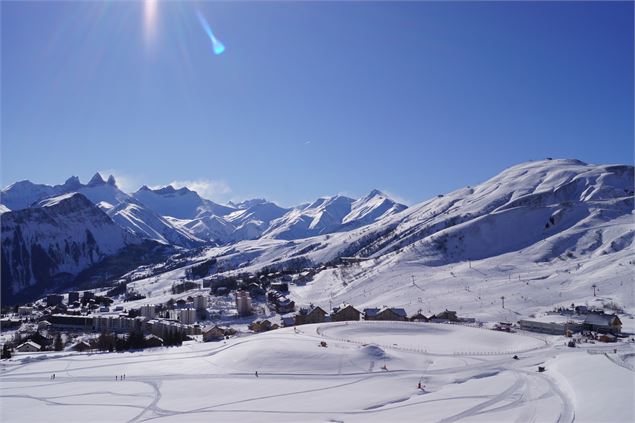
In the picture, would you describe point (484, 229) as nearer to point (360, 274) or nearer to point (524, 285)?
point (360, 274)

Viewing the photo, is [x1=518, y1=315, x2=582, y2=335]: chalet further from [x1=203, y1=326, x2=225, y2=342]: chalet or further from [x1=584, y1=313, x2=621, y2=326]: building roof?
[x1=203, y1=326, x2=225, y2=342]: chalet

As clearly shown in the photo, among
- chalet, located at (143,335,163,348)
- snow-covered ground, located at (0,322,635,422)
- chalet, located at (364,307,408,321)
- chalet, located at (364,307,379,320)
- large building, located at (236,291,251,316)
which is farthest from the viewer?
large building, located at (236,291,251,316)

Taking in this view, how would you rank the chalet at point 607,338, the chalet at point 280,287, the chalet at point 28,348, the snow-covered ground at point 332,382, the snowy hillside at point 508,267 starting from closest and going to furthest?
the snow-covered ground at point 332,382 < the chalet at point 607,338 < the chalet at point 28,348 < the snowy hillside at point 508,267 < the chalet at point 280,287

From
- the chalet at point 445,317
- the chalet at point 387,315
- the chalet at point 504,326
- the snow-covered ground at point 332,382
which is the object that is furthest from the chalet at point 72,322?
the chalet at point 504,326

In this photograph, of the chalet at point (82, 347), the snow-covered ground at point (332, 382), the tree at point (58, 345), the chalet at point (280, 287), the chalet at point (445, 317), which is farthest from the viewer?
the chalet at point (280, 287)

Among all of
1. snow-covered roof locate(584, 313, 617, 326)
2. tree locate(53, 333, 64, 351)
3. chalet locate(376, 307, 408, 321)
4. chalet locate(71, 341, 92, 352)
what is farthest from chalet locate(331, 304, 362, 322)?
tree locate(53, 333, 64, 351)

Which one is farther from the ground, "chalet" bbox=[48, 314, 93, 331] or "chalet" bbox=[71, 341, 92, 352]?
"chalet" bbox=[48, 314, 93, 331]

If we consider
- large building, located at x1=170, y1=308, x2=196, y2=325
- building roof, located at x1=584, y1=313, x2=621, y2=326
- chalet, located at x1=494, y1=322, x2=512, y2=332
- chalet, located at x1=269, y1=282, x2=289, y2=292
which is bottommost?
chalet, located at x1=494, y1=322, x2=512, y2=332

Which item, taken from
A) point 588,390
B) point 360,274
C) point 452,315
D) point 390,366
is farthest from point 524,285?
point 588,390

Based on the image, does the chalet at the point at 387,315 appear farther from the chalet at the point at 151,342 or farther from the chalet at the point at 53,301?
the chalet at the point at 53,301
